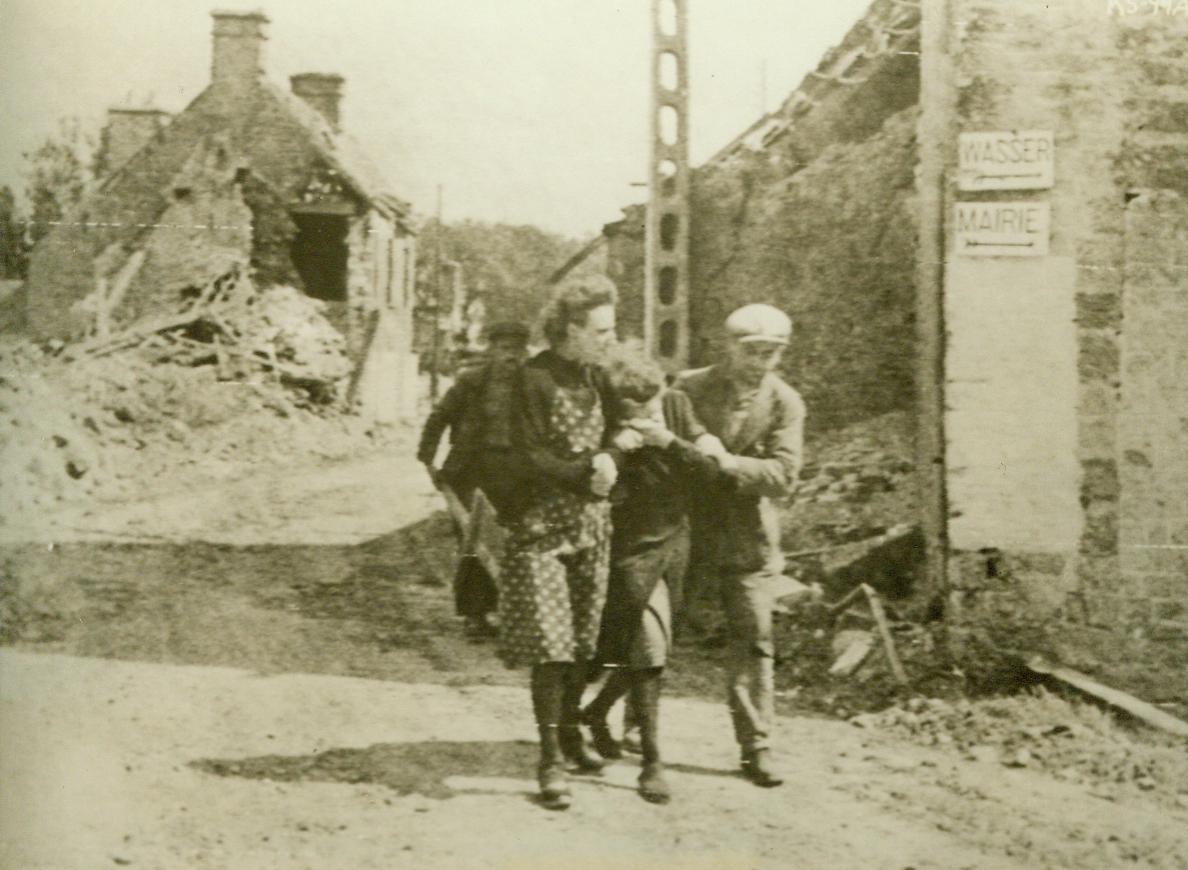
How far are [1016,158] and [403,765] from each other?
10.7 feet

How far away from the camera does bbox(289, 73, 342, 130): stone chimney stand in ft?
15.0

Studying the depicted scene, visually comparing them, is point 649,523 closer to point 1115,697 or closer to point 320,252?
point 320,252

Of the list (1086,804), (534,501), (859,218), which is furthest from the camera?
(859,218)

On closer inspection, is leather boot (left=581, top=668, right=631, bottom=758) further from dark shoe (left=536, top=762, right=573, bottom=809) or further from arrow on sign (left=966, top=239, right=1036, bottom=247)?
arrow on sign (left=966, top=239, right=1036, bottom=247)

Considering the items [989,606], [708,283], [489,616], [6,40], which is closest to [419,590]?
[489,616]

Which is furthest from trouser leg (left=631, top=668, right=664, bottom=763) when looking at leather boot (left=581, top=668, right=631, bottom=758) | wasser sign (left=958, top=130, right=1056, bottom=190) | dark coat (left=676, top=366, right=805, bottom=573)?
wasser sign (left=958, top=130, right=1056, bottom=190)

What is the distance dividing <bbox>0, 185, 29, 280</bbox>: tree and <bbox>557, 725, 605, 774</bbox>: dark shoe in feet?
8.56

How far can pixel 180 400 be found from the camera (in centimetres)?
495

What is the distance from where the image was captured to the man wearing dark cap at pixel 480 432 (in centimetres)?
429

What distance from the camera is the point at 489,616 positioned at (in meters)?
4.75

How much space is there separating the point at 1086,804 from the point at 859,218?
A: 7.80 ft

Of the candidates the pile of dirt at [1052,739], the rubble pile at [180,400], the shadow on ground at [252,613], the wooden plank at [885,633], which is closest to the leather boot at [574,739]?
the shadow on ground at [252,613]

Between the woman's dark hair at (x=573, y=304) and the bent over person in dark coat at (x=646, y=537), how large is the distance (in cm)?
19

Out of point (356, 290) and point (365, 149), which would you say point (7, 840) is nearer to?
point (356, 290)
